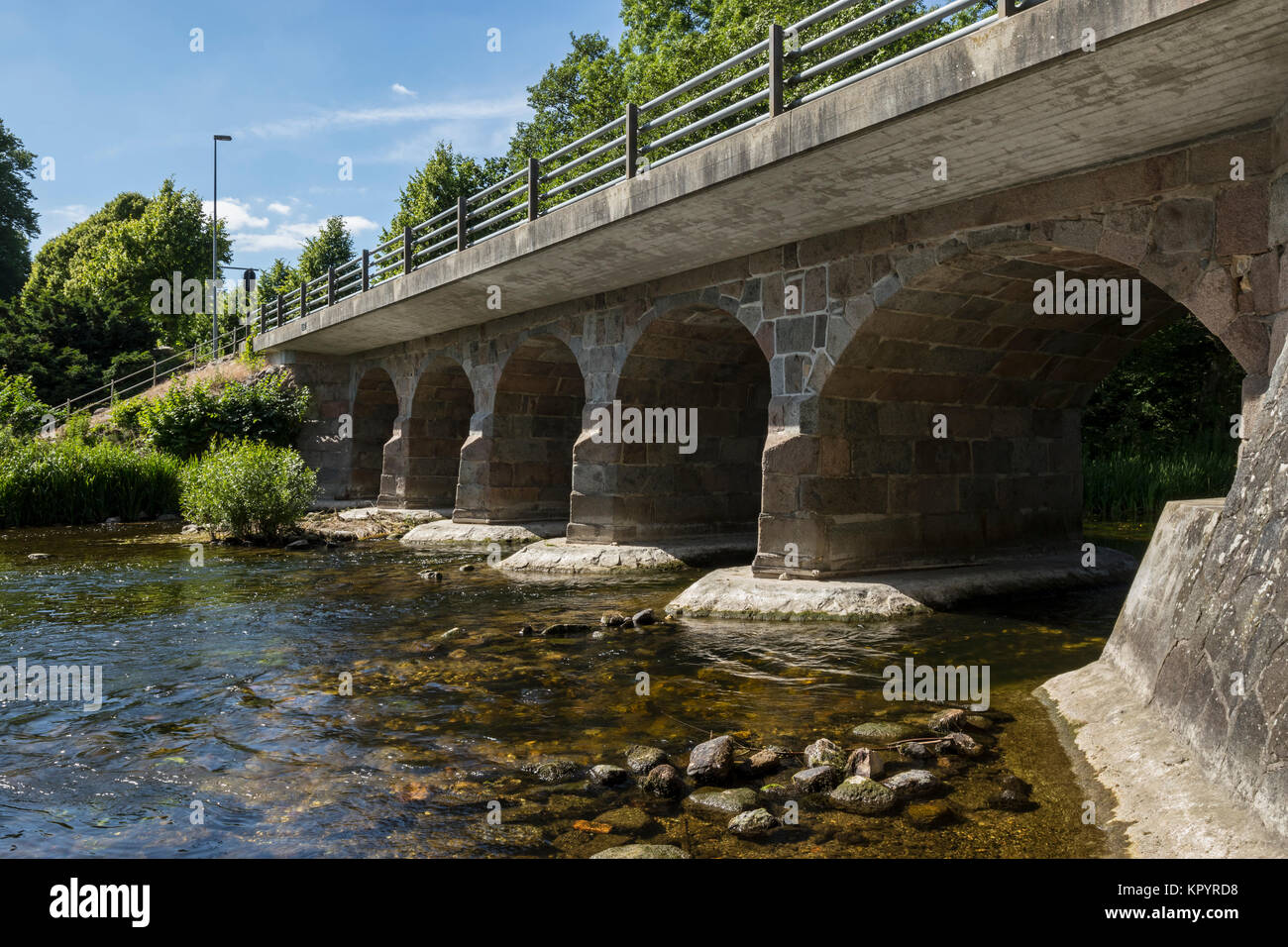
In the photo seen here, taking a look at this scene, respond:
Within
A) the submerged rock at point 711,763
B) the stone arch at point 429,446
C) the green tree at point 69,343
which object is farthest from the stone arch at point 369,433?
the submerged rock at point 711,763

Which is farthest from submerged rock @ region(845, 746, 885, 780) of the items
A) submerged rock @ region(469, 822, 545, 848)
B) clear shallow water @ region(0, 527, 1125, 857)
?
submerged rock @ region(469, 822, 545, 848)

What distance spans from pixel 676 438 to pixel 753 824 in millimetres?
10238

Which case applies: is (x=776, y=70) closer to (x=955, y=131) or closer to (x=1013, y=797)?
(x=955, y=131)

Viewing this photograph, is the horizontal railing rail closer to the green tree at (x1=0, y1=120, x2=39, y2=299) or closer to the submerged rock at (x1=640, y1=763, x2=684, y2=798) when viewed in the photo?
the submerged rock at (x1=640, y1=763, x2=684, y2=798)

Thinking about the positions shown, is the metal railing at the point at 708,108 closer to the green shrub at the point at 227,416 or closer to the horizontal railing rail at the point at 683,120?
the horizontal railing rail at the point at 683,120

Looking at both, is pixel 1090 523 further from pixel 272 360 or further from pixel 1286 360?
pixel 272 360

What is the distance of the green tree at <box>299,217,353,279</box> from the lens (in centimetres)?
4669

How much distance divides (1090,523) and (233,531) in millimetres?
14848

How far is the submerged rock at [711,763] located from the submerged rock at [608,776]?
323 mm

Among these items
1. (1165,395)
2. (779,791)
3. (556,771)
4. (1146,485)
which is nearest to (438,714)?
(556,771)

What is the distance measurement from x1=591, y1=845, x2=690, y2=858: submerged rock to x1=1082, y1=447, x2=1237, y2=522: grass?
16.4 meters

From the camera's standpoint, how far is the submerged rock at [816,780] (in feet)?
14.7
